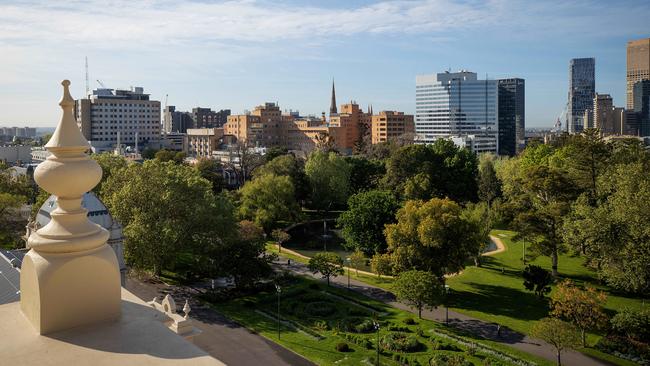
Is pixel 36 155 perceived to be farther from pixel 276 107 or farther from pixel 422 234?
pixel 422 234

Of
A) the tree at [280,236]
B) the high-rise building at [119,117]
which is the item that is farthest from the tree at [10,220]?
the high-rise building at [119,117]

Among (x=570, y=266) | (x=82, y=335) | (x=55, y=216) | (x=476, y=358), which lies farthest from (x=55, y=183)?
(x=570, y=266)

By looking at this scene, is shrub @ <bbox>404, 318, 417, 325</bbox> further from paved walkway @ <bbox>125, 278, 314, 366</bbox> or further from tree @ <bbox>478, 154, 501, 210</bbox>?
tree @ <bbox>478, 154, 501, 210</bbox>

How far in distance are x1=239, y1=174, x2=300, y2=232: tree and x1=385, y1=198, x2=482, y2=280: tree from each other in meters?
20.7

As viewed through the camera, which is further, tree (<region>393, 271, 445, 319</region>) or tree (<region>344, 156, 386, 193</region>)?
tree (<region>344, 156, 386, 193</region>)

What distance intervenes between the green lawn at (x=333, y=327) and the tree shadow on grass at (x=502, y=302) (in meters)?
4.54

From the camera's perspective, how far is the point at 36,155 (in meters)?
100

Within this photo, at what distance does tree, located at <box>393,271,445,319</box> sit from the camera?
29469 mm

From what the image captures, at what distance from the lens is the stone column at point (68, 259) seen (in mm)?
5203

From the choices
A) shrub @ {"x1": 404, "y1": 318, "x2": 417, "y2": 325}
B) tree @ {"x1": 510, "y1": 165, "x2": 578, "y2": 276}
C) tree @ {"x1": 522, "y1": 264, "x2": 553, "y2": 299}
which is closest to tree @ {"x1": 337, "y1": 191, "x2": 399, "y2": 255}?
tree @ {"x1": 510, "y1": 165, "x2": 578, "y2": 276}

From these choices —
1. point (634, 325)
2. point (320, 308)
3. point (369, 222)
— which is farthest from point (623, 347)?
point (369, 222)

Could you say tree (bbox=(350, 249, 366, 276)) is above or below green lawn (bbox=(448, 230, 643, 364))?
above

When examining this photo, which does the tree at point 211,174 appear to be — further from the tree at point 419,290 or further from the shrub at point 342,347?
the shrub at point 342,347

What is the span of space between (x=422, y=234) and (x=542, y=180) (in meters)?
11.2
